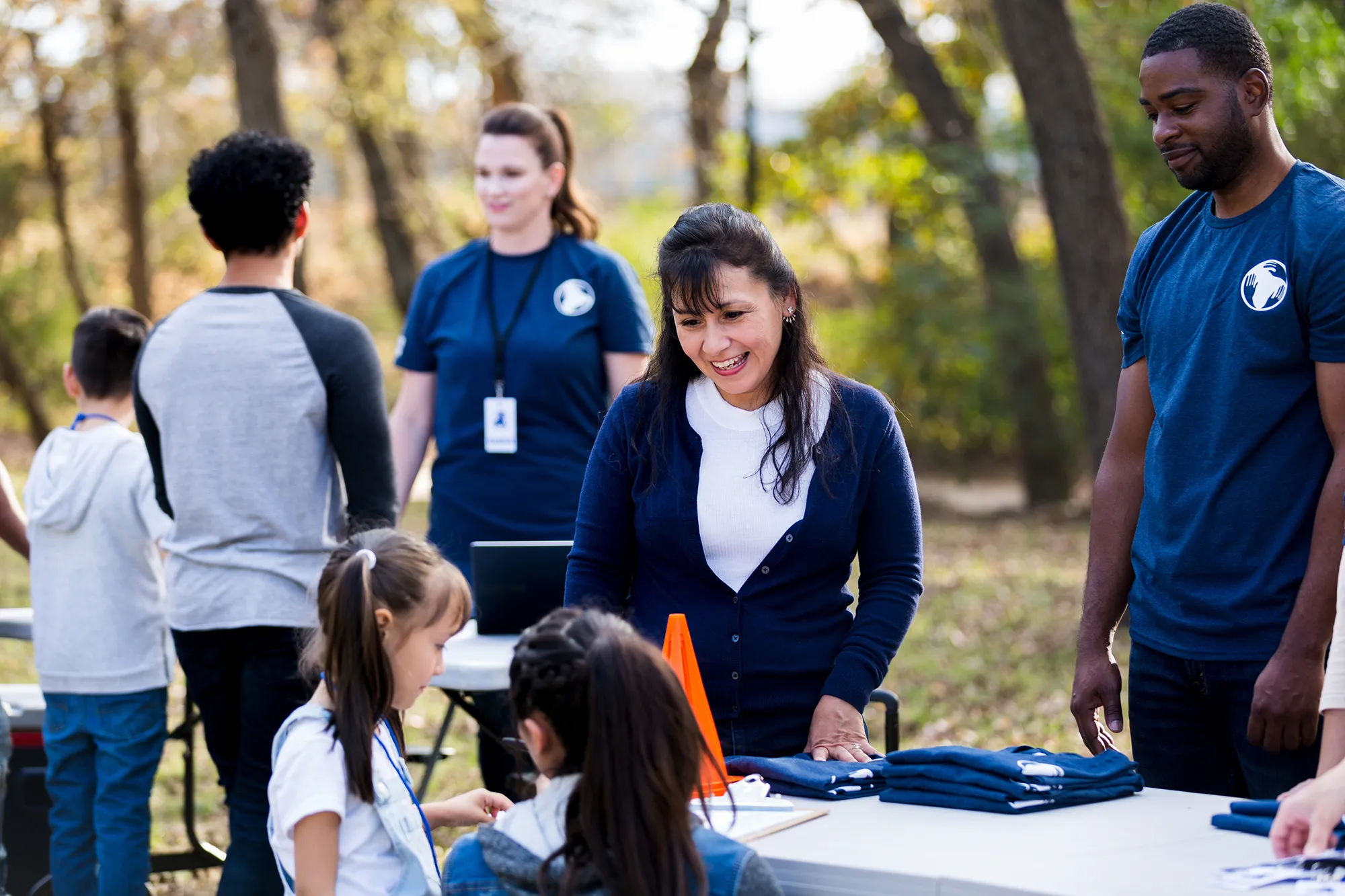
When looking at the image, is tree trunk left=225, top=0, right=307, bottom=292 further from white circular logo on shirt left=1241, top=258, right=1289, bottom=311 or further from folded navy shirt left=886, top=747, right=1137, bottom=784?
folded navy shirt left=886, top=747, right=1137, bottom=784

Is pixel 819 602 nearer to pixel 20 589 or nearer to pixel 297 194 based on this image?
pixel 297 194

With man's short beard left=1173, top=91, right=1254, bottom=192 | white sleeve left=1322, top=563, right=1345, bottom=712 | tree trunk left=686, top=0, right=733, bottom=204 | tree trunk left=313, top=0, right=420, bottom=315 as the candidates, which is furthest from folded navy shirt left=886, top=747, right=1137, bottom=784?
tree trunk left=686, top=0, right=733, bottom=204

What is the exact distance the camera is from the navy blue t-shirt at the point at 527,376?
402 centimetres

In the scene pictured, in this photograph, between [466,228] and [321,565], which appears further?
[466,228]

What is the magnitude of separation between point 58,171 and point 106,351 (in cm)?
1694

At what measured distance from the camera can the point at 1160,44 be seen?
103 inches

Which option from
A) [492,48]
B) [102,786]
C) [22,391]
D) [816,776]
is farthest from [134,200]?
[816,776]

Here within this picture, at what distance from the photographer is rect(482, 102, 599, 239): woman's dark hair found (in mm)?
4176

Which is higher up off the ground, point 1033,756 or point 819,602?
point 819,602

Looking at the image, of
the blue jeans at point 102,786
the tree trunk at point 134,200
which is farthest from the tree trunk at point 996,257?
the blue jeans at point 102,786

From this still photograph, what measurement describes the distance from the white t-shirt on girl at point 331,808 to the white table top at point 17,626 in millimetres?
1724

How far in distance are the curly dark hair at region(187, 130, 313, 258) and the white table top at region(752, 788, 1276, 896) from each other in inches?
71.7

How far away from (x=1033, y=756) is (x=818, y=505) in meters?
0.59

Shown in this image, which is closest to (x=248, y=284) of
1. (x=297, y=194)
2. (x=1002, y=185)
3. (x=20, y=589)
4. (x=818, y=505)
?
(x=297, y=194)
